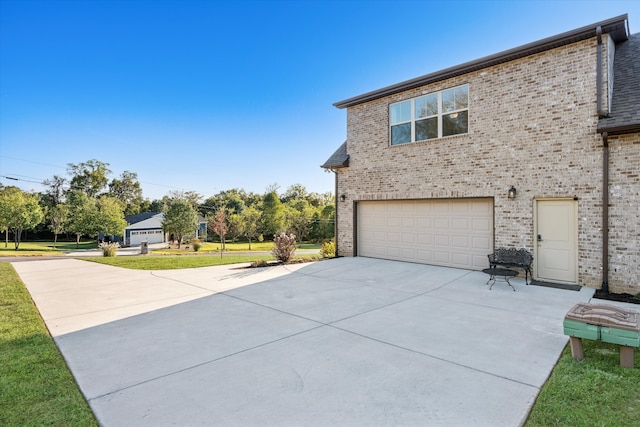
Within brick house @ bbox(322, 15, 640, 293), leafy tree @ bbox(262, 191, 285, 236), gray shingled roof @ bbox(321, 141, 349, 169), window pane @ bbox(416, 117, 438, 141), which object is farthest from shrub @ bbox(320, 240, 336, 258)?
leafy tree @ bbox(262, 191, 285, 236)

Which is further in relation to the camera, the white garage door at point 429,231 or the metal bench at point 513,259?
the white garage door at point 429,231

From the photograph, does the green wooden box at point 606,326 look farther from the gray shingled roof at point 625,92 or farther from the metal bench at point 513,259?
the gray shingled roof at point 625,92

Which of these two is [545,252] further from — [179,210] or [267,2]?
[179,210]

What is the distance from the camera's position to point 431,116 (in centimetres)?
1020

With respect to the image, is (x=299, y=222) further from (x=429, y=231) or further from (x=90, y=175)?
(x=90, y=175)

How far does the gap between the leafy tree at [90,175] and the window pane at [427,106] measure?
200 feet

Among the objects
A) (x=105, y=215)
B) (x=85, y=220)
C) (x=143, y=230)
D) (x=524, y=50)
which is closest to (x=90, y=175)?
(x=143, y=230)

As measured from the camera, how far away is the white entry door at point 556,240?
299 inches

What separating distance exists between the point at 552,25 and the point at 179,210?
→ 36818 mm

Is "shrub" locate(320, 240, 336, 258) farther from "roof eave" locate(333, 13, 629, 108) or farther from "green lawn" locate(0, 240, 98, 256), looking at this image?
"green lawn" locate(0, 240, 98, 256)

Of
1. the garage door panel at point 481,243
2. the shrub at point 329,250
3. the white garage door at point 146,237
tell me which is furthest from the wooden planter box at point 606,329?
the white garage door at point 146,237

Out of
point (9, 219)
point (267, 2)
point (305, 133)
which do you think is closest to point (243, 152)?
point (305, 133)

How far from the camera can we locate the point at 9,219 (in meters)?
32.0

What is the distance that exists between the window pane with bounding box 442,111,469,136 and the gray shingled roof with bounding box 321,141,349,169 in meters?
3.74
